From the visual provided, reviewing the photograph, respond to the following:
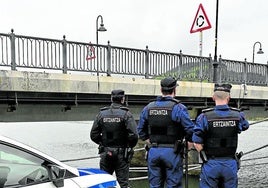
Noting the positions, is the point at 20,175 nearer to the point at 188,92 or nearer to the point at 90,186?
the point at 90,186

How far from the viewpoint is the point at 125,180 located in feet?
21.2

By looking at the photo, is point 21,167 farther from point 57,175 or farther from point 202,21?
point 202,21

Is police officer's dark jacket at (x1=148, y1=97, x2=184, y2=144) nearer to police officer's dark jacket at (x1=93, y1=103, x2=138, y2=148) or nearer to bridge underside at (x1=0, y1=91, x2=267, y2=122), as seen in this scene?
police officer's dark jacket at (x1=93, y1=103, x2=138, y2=148)

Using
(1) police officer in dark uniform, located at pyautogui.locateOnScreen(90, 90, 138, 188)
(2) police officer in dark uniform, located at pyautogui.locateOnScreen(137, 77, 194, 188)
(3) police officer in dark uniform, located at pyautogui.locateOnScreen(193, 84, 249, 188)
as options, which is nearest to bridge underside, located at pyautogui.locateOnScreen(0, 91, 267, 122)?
(1) police officer in dark uniform, located at pyautogui.locateOnScreen(90, 90, 138, 188)

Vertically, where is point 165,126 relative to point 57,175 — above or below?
above

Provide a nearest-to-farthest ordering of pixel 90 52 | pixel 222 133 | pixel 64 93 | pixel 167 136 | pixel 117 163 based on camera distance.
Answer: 1. pixel 222 133
2. pixel 167 136
3. pixel 117 163
4. pixel 64 93
5. pixel 90 52

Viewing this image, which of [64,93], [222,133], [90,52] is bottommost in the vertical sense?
[222,133]

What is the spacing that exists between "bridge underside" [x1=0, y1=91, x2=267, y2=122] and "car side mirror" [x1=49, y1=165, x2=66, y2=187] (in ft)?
26.1

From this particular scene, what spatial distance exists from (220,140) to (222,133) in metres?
0.09

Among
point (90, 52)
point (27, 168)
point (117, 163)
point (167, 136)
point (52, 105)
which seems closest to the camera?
point (27, 168)

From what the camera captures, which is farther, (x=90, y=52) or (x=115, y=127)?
(x=90, y=52)

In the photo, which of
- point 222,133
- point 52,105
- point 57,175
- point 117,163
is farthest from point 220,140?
point 52,105

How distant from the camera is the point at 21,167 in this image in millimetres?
3732

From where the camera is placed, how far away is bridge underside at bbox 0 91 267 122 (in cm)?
1172
